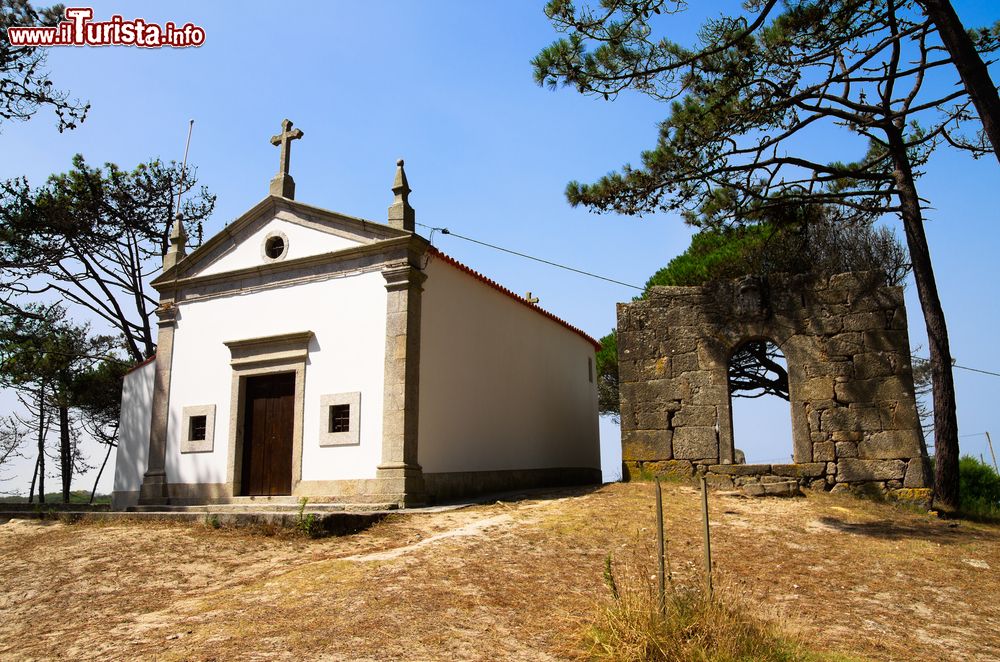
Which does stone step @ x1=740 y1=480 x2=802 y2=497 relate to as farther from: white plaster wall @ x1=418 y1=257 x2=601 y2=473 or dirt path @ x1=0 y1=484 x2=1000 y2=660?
white plaster wall @ x1=418 y1=257 x2=601 y2=473

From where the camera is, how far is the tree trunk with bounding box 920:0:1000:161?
7.07 m

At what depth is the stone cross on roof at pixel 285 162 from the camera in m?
13.3

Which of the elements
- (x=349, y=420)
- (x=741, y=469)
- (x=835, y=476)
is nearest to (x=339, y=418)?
(x=349, y=420)

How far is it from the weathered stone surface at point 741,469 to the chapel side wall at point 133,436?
35.0 feet

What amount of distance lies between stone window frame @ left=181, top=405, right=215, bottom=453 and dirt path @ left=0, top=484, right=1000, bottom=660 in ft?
9.08

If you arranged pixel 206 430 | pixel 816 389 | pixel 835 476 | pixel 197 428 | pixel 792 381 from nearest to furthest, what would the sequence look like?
pixel 835 476, pixel 816 389, pixel 792 381, pixel 206 430, pixel 197 428

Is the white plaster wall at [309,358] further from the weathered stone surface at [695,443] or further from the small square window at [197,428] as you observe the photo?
the weathered stone surface at [695,443]

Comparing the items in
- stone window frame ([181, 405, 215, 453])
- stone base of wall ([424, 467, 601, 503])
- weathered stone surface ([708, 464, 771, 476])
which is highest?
stone window frame ([181, 405, 215, 453])

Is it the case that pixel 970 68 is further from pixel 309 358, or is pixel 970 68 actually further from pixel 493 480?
pixel 309 358

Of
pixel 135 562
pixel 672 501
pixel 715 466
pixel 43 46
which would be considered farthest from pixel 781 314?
pixel 43 46

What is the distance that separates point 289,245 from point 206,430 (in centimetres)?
375

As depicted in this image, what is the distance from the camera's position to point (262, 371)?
1235 cm

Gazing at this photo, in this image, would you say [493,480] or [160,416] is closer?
[160,416]

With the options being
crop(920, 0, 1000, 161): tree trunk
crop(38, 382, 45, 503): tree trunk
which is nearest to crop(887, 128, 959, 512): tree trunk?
crop(920, 0, 1000, 161): tree trunk
